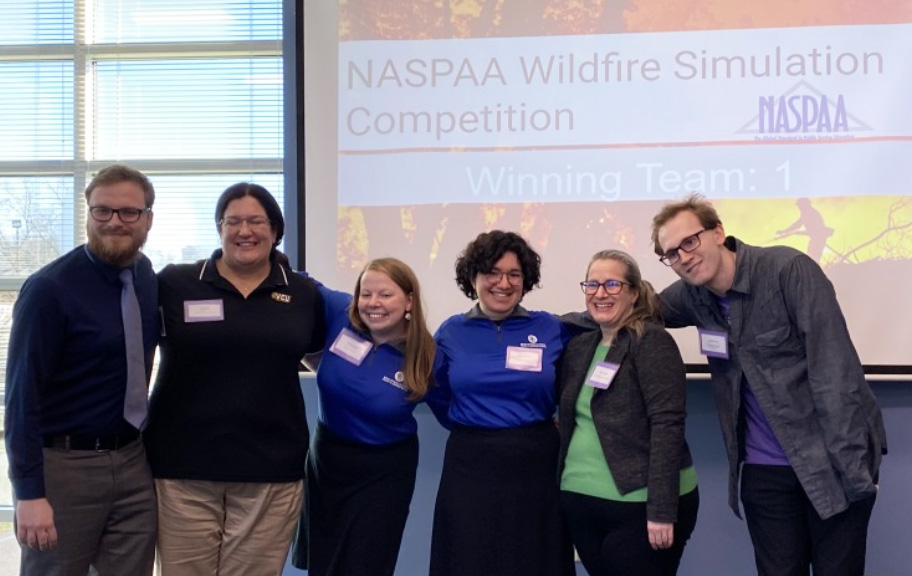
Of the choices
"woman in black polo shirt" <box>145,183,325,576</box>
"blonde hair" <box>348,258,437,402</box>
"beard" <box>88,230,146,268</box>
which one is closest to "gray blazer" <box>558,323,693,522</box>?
"blonde hair" <box>348,258,437,402</box>

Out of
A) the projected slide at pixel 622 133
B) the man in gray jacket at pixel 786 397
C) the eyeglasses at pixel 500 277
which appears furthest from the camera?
the projected slide at pixel 622 133

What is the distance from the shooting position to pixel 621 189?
11.0ft

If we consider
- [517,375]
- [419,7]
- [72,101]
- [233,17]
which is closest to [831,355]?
[517,375]

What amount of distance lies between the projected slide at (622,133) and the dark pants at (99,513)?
4.50ft

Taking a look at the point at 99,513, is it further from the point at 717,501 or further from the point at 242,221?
the point at 717,501

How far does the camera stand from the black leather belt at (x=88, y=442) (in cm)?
225

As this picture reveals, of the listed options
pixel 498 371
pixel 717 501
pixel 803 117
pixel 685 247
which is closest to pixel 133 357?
pixel 498 371

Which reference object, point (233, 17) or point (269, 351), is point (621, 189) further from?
Answer: point (233, 17)

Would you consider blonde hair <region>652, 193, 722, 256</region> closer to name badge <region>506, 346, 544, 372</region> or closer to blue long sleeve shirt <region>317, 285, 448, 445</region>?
name badge <region>506, 346, 544, 372</region>

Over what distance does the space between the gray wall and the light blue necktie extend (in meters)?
1.33

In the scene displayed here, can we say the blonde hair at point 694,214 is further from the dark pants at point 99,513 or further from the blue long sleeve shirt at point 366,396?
the dark pants at point 99,513

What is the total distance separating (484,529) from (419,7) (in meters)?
2.08

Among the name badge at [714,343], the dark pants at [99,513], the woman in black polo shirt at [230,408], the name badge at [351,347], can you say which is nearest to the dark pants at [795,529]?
the name badge at [714,343]

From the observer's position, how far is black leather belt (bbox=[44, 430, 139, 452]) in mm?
2248
